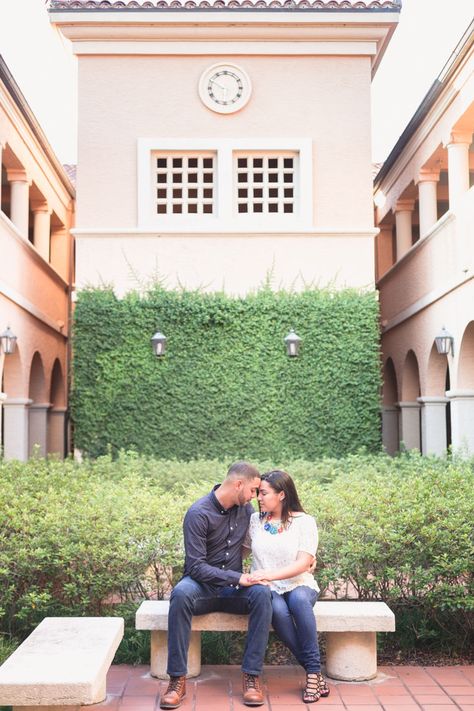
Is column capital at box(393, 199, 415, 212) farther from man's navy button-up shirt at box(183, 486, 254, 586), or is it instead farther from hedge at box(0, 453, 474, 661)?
man's navy button-up shirt at box(183, 486, 254, 586)

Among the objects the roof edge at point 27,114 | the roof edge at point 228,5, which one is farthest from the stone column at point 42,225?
the roof edge at point 228,5

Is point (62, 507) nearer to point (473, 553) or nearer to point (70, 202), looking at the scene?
point (473, 553)

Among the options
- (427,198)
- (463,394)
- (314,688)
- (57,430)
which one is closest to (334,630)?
(314,688)

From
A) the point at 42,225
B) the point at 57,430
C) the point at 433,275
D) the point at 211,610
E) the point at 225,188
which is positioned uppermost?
the point at 42,225

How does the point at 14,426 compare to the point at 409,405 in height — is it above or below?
below

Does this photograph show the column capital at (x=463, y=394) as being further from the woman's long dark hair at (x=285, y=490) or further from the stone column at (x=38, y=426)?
the stone column at (x=38, y=426)

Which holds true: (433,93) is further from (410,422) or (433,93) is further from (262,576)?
(262,576)

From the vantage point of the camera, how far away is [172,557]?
257 inches

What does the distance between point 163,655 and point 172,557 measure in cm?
80

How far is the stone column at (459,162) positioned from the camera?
14.1m

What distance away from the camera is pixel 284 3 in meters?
14.4

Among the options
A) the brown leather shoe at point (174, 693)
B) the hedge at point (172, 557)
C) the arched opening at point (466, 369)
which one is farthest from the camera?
the arched opening at point (466, 369)

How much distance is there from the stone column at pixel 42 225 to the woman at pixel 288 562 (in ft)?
45.5

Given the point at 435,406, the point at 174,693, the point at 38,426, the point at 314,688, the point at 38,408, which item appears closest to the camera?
the point at 174,693
